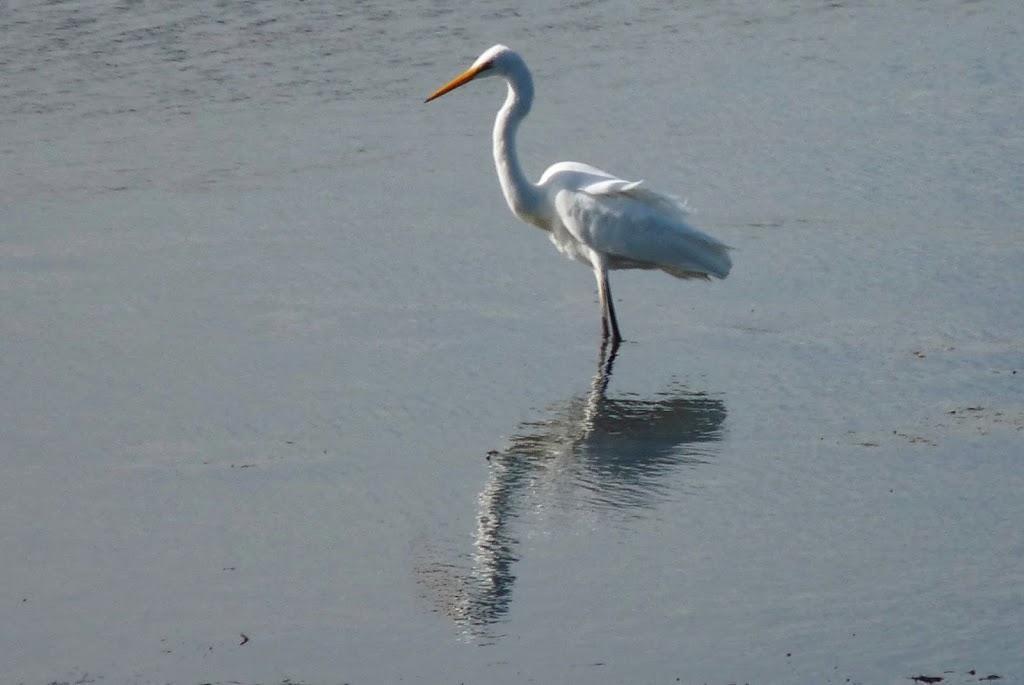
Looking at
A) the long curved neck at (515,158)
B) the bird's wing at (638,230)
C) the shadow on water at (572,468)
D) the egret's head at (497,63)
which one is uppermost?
the egret's head at (497,63)

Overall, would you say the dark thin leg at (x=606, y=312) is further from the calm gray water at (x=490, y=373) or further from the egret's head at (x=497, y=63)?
the egret's head at (x=497, y=63)

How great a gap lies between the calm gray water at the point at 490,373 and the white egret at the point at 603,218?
288 millimetres

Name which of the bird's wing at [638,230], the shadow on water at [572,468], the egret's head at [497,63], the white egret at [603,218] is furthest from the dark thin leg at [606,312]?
the egret's head at [497,63]

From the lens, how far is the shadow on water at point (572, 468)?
16.3ft

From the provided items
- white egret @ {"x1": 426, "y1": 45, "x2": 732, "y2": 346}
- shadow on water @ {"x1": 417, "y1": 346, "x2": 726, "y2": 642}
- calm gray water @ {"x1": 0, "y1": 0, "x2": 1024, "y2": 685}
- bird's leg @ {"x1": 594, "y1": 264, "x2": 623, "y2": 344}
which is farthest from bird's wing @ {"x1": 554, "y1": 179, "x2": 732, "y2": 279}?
shadow on water @ {"x1": 417, "y1": 346, "x2": 726, "y2": 642}

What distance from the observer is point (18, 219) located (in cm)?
901

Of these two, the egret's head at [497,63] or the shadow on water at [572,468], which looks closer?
the shadow on water at [572,468]

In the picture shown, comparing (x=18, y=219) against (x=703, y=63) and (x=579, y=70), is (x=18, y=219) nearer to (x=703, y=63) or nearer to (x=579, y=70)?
(x=579, y=70)

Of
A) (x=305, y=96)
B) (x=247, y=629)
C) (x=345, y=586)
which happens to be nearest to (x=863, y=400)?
(x=345, y=586)

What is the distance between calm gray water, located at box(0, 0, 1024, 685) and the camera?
4.74 meters

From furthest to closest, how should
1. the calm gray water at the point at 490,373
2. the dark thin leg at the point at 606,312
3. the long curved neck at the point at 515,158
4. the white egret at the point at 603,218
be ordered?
Answer: the long curved neck at the point at 515,158 → the white egret at the point at 603,218 → the dark thin leg at the point at 606,312 → the calm gray water at the point at 490,373

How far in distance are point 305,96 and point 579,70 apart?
83.5 inches

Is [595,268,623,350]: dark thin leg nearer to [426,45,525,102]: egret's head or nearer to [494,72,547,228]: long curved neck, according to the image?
[494,72,547,228]: long curved neck

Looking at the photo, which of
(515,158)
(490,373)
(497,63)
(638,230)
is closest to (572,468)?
(490,373)
